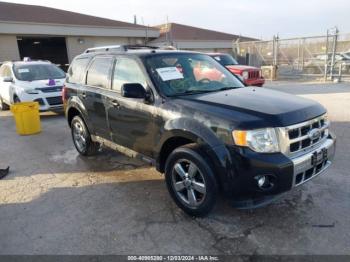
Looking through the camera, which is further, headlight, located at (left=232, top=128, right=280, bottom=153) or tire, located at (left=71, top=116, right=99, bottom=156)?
tire, located at (left=71, top=116, right=99, bottom=156)

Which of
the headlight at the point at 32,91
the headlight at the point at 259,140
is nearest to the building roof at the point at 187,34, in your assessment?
the headlight at the point at 32,91

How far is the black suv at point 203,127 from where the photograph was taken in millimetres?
2982

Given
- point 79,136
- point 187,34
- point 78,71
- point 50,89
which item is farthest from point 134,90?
point 187,34

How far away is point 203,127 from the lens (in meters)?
3.22

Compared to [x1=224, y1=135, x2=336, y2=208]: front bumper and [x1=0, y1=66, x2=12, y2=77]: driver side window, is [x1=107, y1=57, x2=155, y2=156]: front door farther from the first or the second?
[x1=0, y1=66, x2=12, y2=77]: driver side window

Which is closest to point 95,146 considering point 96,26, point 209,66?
point 209,66

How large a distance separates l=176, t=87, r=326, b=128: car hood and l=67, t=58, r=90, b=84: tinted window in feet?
8.03

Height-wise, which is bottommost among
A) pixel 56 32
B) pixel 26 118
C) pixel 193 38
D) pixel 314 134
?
pixel 26 118

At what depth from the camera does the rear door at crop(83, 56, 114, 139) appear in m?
4.66

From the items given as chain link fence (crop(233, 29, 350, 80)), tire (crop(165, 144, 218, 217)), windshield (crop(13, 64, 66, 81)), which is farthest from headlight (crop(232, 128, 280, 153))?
chain link fence (crop(233, 29, 350, 80))

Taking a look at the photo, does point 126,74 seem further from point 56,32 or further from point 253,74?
point 56,32

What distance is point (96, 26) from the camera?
22719 millimetres

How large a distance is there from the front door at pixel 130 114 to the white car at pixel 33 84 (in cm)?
554

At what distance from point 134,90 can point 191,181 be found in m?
1.27
